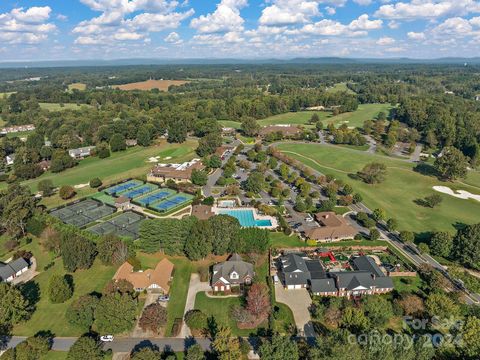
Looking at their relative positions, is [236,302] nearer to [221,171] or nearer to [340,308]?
[340,308]

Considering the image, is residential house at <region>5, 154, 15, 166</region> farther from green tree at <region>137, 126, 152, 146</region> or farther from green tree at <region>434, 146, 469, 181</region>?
green tree at <region>434, 146, 469, 181</region>

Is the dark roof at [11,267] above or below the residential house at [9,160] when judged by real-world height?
below

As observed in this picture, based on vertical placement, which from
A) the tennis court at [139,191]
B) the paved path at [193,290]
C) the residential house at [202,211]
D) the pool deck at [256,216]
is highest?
the tennis court at [139,191]

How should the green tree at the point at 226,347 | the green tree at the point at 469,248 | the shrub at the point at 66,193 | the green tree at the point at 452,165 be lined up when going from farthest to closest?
the green tree at the point at 452,165
the shrub at the point at 66,193
the green tree at the point at 469,248
the green tree at the point at 226,347

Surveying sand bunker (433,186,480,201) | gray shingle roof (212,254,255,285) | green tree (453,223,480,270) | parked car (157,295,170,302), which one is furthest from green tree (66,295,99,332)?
sand bunker (433,186,480,201)

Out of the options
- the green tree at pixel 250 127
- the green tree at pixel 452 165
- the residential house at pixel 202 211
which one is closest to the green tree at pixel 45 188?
the residential house at pixel 202 211

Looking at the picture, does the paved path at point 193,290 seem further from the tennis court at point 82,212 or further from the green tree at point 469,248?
the green tree at point 469,248

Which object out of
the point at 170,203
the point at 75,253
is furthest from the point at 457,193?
the point at 75,253
